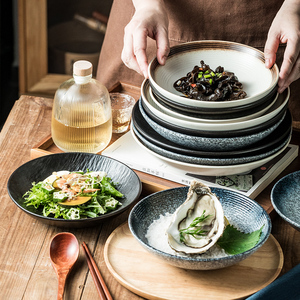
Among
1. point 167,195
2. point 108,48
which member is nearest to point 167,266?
point 167,195

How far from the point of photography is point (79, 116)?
146 cm

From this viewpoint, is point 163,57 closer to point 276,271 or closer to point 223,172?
point 223,172

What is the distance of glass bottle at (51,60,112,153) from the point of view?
1.46 meters

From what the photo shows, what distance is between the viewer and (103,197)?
122cm

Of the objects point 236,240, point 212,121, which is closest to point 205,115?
point 212,121

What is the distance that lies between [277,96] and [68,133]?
610mm

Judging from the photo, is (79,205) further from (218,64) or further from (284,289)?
(218,64)

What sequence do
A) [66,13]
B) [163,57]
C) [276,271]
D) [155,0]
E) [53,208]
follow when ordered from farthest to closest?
1. [66,13]
2. [155,0]
3. [163,57]
4. [53,208]
5. [276,271]

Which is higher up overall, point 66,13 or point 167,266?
point 167,266

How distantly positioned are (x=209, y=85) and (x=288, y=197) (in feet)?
1.18

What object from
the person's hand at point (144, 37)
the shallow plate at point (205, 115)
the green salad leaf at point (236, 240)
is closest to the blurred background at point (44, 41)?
the person's hand at point (144, 37)

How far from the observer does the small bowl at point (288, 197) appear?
1169 mm

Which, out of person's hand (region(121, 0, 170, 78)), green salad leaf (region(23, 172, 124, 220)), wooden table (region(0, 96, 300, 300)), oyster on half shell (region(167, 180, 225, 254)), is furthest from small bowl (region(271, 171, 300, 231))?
person's hand (region(121, 0, 170, 78))

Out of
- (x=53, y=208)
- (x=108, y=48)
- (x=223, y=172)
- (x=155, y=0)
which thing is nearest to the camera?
(x=53, y=208)
